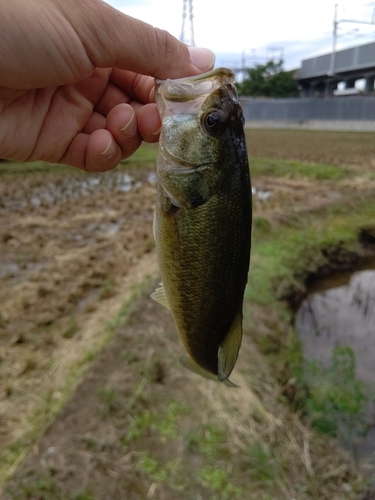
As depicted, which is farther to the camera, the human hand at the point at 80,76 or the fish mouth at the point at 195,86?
the human hand at the point at 80,76

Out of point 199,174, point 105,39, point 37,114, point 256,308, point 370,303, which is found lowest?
point 370,303

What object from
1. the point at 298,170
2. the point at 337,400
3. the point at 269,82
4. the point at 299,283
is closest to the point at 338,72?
the point at 269,82

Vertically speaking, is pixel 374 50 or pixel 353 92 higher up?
pixel 374 50

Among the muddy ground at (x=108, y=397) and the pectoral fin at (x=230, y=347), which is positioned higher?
the pectoral fin at (x=230, y=347)

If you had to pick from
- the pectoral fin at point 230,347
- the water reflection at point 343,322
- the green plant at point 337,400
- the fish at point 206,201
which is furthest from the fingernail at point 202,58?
the water reflection at point 343,322

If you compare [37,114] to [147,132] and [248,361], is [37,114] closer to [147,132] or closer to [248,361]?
[147,132]

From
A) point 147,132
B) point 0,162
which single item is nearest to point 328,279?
point 147,132

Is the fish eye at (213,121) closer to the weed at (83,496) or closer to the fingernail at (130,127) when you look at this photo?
the fingernail at (130,127)
